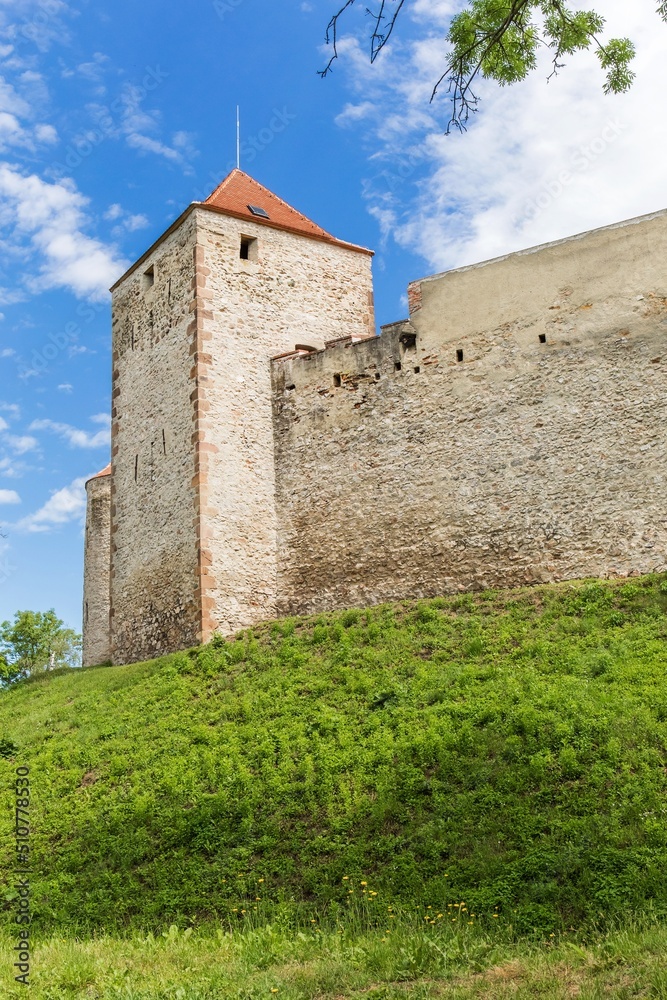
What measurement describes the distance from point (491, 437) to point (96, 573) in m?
13.1

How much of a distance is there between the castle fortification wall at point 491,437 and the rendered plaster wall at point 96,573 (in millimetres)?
8984

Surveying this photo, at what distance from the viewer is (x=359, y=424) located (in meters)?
15.9

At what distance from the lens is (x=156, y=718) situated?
1271 cm

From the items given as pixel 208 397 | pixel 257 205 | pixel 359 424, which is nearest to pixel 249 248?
pixel 257 205

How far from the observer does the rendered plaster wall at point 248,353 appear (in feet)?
51.7

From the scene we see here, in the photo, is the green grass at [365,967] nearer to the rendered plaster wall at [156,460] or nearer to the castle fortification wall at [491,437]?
the castle fortification wall at [491,437]

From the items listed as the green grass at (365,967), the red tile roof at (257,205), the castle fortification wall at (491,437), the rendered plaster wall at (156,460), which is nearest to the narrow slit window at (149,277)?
the rendered plaster wall at (156,460)

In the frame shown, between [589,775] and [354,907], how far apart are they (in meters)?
2.25

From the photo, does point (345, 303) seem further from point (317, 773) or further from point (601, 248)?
point (317, 773)

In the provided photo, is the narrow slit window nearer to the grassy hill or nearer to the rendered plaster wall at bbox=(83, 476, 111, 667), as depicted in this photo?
the rendered plaster wall at bbox=(83, 476, 111, 667)

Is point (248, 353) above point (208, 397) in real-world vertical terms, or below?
above

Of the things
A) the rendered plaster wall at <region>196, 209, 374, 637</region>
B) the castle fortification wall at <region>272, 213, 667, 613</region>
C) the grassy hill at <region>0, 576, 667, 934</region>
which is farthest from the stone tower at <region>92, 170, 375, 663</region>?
the grassy hill at <region>0, 576, 667, 934</region>

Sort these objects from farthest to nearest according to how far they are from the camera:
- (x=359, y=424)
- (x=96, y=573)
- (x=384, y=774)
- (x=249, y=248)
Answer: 1. (x=96, y=573)
2. (x=249, y=248)
3. (x=359, y=424)
4. (x=384, y=774)

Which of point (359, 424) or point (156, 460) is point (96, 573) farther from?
point (359, 424)
